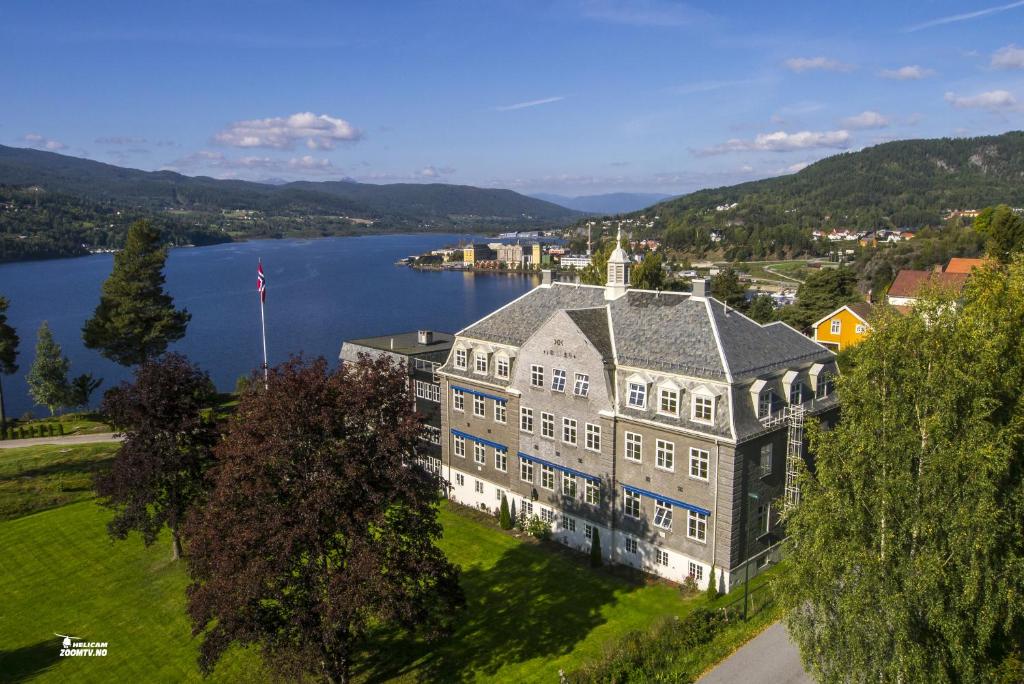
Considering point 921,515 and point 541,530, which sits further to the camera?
point 541,530

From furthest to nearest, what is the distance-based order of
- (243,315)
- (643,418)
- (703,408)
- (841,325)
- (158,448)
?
(243,315) < (841,325) < (643,418) < (158,448) < (703,408)

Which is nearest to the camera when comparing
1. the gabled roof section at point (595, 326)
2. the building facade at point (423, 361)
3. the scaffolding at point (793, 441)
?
the scaffolding at point (793, 441)

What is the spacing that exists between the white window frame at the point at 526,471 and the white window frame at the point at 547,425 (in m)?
2.04

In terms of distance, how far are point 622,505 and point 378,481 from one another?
1496 cm

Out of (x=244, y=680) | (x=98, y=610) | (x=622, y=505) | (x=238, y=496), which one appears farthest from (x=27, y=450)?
(x=622, y=505)

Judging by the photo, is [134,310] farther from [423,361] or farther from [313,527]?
[313,527]

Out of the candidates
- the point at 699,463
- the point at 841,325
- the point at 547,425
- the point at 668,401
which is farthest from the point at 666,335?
the point at 841,325

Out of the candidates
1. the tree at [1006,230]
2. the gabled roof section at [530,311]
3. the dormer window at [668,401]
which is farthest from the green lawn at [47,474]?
the tree at [1006,230]

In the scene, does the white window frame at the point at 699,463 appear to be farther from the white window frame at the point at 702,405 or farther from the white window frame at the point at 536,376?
the white window frame at the point at 536,376

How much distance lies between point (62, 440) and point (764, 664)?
51.2 m

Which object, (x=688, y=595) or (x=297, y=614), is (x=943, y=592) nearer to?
(x=688, y=595)

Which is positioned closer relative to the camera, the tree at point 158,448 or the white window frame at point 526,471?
the tree at point 158,448

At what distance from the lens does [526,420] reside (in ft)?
118

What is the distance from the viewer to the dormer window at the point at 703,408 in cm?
2875
